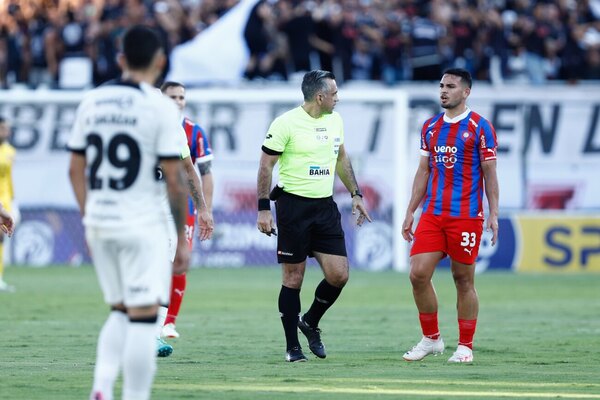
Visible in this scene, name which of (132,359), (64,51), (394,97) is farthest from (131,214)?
(64,51)

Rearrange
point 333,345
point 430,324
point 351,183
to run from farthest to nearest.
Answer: point 333,345
point 351,183
point 430,324

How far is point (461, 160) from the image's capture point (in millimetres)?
10930

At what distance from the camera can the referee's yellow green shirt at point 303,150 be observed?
1090 cm

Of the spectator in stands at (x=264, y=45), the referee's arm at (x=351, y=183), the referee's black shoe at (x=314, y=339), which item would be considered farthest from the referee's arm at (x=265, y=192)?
the spectator in stands at (x=264, y=45)

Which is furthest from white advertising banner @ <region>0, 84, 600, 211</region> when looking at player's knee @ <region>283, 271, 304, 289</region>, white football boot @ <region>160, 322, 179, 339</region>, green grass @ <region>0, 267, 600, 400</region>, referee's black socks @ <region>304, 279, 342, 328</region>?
player's knee @ <region>283, 271, 304, 289</region>

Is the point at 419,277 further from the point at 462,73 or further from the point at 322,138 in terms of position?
the point at 462,73

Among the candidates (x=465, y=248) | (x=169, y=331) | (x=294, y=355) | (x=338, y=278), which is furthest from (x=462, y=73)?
(x=169, y=331)

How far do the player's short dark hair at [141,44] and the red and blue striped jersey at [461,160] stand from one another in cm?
444

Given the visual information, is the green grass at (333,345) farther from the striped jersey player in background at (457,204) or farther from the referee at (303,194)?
the referee at (303,194)

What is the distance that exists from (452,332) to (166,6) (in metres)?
16.1

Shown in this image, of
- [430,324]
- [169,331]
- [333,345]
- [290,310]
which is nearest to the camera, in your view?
[290,310]

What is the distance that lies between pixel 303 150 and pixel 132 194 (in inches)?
159

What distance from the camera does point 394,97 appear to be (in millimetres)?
24984

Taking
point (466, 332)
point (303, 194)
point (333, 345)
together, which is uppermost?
point (303, 194)
